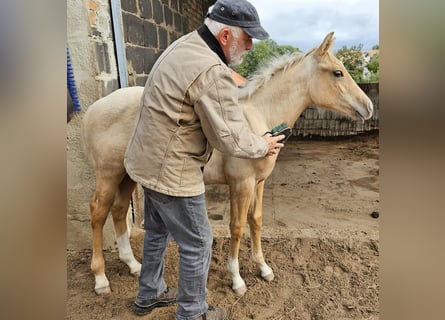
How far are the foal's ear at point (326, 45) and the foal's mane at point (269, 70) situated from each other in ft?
0.33

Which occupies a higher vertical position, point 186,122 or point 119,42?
point 119,42

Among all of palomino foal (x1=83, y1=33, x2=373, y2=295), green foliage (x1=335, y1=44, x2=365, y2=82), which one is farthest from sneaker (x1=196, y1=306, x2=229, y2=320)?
green foliage (x1=335, y1=44, x2=365, y2=82)

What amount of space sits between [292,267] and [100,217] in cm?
149

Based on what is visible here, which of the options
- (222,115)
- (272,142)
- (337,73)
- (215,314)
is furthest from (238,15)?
(215,314)

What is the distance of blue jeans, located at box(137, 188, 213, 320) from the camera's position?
1.74 metres

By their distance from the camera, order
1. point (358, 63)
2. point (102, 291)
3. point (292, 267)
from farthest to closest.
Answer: point (358, 63), point (292, 267), point (102, 291)

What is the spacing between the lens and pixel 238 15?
1572 mm

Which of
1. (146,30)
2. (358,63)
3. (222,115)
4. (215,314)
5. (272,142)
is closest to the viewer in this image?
(222,115)

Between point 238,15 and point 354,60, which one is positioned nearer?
point 238,15

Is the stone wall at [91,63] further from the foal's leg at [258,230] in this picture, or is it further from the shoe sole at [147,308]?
the foal's leg at [258,230]

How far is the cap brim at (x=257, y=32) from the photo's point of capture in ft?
5.26

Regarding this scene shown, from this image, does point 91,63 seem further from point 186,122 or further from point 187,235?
point 187,235
